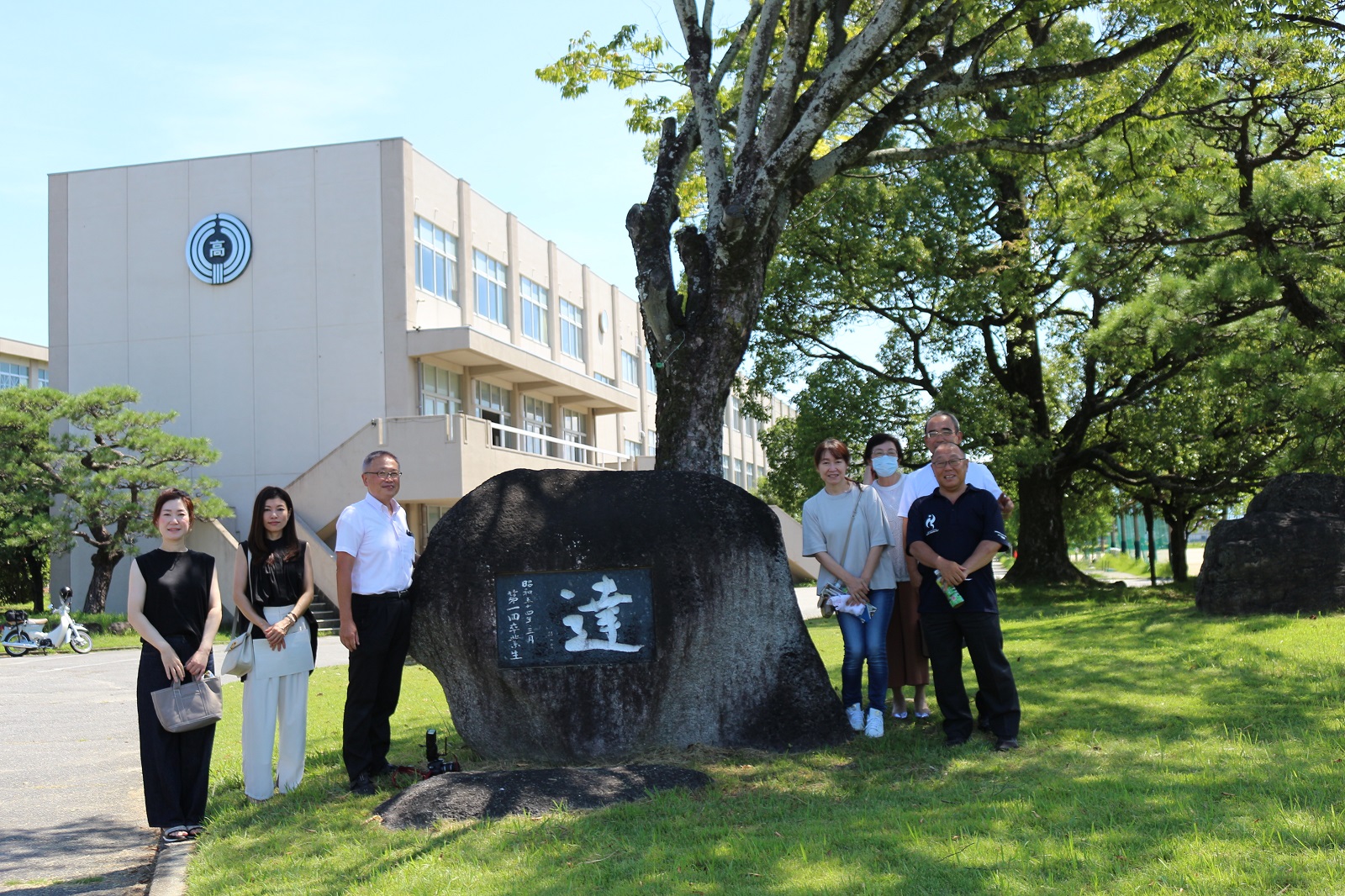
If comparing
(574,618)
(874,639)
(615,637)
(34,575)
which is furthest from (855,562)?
(34,575)

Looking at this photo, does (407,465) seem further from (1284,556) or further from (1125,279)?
(1284,556)

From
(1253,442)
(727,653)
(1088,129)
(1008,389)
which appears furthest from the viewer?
(1008,389)

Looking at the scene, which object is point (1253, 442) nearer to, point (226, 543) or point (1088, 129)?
point (1088, 129)

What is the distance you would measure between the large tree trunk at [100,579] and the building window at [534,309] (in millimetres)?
13882

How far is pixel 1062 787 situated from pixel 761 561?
2096 mm

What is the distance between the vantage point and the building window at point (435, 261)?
88.7 ft

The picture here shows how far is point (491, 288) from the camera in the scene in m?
31.0

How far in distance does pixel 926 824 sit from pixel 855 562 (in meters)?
2.31

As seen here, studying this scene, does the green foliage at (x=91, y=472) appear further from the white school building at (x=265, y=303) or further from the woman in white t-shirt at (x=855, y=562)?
the woman in white t-shirt at (x=855, y=562)

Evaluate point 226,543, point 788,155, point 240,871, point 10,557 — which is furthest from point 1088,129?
point 10,557

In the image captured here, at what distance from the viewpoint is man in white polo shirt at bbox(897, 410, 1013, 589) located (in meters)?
6.31

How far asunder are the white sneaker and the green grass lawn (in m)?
0.25

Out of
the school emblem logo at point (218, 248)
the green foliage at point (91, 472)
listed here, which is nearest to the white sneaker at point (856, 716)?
the green foliage at point (91, 472)

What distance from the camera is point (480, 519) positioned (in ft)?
21.0
